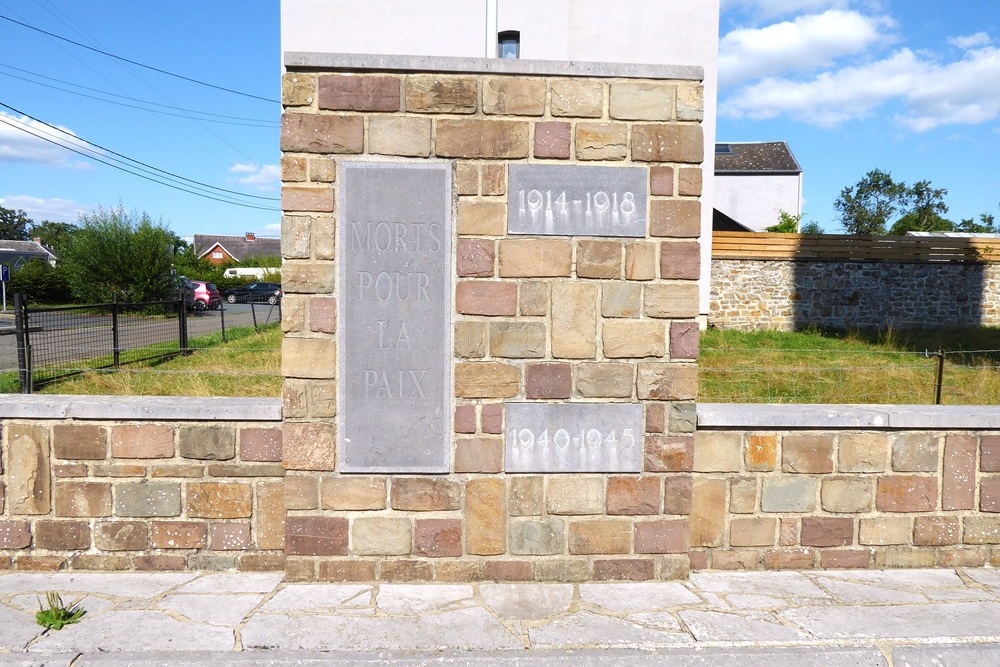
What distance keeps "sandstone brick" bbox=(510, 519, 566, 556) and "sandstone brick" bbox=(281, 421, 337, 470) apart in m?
1.14

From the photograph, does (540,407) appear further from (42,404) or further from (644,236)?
(42,404)

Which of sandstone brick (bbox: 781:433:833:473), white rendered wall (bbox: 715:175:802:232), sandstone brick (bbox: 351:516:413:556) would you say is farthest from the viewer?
white rendered wall (bbox: 715:175:802:232)

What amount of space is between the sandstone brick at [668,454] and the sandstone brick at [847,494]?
929 mm

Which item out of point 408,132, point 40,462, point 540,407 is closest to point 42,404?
point 40,462

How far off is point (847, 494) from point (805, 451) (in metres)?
0.39

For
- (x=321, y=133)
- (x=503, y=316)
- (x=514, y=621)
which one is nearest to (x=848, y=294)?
(x=503, y=316)

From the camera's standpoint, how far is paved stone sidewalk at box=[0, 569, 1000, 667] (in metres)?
3.12

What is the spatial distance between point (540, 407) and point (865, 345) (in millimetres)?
13712

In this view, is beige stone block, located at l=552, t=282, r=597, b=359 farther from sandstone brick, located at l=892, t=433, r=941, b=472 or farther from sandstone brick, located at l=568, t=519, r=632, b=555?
sandstone brick, located at l=892, t=433, r=941, b=472

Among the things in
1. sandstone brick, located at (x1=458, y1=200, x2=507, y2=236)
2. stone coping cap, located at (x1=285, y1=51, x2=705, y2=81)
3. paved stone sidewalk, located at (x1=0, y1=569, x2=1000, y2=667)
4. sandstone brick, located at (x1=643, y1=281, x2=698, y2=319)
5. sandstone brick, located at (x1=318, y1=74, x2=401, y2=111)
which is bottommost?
paved stone sidewalk, located at (x1=0, y1=569, x2=1000, y2=667)

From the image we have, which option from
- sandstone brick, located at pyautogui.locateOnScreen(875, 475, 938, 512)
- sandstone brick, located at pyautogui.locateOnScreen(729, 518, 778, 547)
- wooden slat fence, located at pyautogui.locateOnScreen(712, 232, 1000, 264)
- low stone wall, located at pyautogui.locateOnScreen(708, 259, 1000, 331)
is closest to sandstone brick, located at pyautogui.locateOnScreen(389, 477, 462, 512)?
sandstone brick, located at pyautogui.locateOnScreen(729, 518, 778, 547)

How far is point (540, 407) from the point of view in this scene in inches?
152

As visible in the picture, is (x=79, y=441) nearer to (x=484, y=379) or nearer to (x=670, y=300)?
(x=484, y=379)

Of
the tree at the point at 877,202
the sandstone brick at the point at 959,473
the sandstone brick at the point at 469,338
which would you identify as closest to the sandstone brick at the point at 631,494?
the sandstone brick at the point at 469,338
